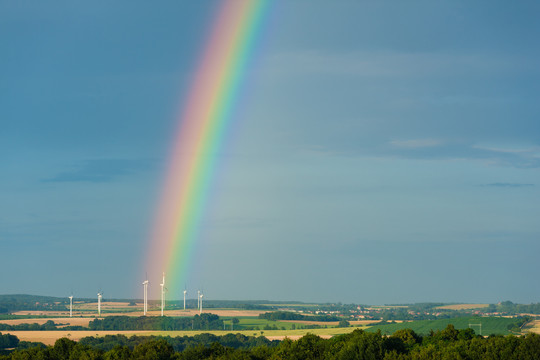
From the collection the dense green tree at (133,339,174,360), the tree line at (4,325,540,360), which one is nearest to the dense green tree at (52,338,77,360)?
the tree line at (4,325,540,360)

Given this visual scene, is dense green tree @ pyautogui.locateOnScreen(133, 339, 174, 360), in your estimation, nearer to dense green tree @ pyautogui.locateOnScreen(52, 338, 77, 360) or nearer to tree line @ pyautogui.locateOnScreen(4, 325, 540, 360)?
tree line @ pyautogui.locateOnScreen(4, 325, 540, 360)

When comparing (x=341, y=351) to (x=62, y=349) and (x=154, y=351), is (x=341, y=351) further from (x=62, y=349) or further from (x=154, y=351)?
(x=62, y=349)

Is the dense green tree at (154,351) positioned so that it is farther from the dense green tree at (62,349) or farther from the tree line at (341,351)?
the dense green tree at (62,349)

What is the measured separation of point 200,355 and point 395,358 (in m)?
42.5

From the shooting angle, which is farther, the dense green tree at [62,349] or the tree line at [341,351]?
the dense green tree at [62,349]

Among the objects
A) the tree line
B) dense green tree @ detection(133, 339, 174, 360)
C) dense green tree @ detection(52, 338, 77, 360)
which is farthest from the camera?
dense green tree @ detection(52, 338, 77, 360)

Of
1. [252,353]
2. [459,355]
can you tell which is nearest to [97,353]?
[252,353]

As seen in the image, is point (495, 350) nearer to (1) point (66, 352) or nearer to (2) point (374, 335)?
(2) point (374, 335)

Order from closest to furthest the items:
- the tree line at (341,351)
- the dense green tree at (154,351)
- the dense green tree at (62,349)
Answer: the tree line at (341,351) < the dense green tree at (154,351) < the dense green tree at (62,349)

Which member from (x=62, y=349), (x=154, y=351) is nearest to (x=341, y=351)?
(x=154, y=351)

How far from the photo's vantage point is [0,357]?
148875 millimetres

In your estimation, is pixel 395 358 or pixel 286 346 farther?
pixel 286 346

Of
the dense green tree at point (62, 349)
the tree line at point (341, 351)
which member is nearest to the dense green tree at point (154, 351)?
the tree line at point (341, 351)

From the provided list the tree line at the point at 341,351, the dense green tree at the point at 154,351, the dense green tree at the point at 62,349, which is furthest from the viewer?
the dense green tree at the point at 62,349
